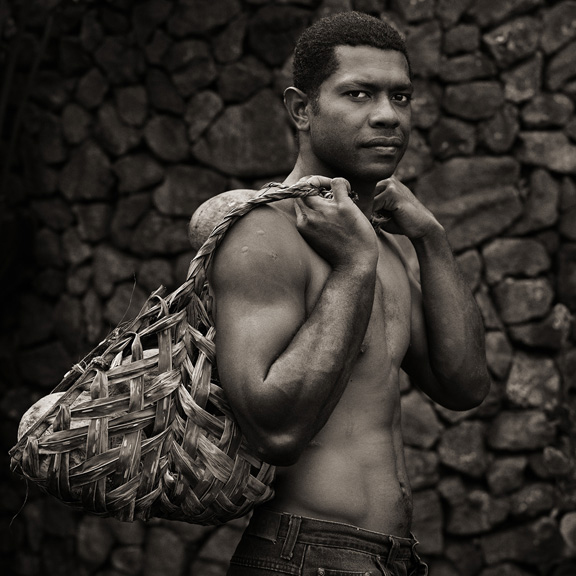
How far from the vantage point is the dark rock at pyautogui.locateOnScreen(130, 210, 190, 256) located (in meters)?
4.78

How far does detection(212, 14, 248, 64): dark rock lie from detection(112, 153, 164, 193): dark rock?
59cm

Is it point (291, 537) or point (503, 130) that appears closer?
point (291, 537)

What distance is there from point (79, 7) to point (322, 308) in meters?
3.51

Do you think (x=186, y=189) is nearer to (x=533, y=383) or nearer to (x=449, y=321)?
(x=533, y=383)

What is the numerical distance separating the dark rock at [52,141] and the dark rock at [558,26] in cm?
235

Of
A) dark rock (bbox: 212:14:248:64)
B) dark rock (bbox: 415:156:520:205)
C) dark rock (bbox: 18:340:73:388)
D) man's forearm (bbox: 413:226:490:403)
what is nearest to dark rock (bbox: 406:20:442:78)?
dark rock (bbox: 415:156:520:205)

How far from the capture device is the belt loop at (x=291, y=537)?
6.60ft

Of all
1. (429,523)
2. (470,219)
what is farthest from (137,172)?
(429,523)

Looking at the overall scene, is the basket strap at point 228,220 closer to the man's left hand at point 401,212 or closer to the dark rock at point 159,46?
the man's left hand at point 401,212

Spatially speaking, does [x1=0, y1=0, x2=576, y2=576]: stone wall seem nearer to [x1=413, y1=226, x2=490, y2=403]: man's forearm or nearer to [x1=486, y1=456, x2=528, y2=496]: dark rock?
[x1=486, y1=456, x2=528, y2=496]: dark rock

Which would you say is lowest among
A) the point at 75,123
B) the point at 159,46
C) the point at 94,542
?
the point at 94,542

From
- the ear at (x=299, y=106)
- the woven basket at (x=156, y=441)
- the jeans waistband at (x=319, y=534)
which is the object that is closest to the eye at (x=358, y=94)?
the ear at (x=299, y=106)

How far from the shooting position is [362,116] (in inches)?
83.3

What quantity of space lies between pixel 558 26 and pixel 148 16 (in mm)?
1893
